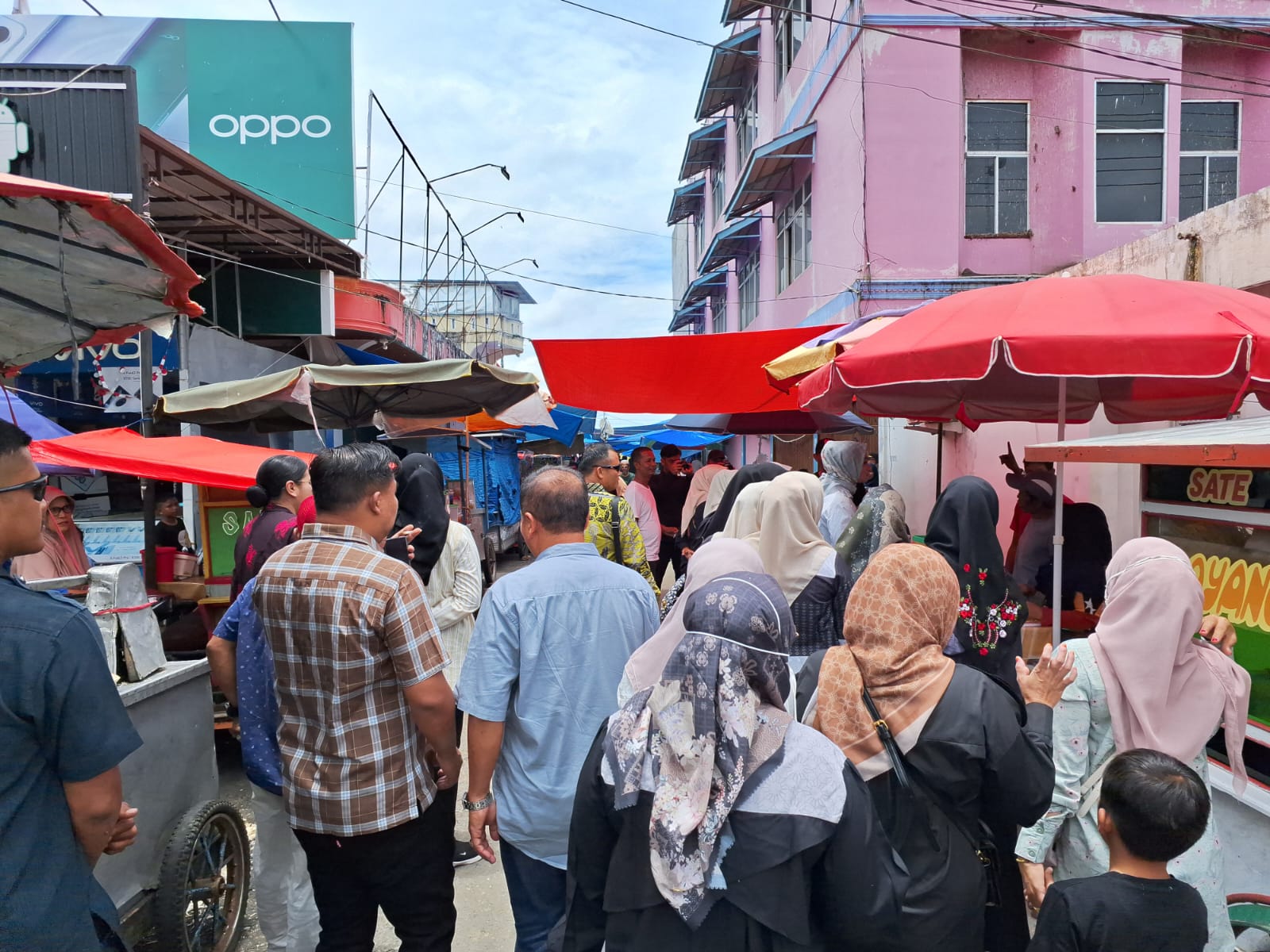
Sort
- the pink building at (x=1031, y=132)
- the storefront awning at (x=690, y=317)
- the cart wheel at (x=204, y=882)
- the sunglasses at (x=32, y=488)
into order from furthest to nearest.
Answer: the storefront awning at (x=690, y=317) → the pink building at (x=1031, y=132) → the cart wheel at (x=204, y=882) → the sunglasses at (x=32, y=488)

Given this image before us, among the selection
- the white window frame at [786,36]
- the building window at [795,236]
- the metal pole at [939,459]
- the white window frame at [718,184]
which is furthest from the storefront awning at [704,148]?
the metal pole at [939,459]

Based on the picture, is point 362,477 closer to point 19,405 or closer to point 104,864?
point 104,864

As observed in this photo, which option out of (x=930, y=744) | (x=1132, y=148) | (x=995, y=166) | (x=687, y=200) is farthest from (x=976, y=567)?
(x=687, y=200)

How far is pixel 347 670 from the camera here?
2400mm

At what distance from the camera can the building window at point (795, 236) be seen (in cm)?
1379

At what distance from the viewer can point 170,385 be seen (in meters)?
9.45

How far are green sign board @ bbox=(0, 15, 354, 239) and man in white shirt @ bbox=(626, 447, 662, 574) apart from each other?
5.70m

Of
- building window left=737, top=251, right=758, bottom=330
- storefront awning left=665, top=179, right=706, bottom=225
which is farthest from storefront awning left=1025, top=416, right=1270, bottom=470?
storefront awning left=665, top=179, right=706, bottom=225

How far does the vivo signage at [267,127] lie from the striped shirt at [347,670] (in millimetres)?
10077

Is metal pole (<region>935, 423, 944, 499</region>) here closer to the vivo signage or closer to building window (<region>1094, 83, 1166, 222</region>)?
building window (<region>1094, 83, 1166, 222</region>)

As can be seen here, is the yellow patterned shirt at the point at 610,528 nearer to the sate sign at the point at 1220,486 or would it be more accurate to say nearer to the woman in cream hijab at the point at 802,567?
the woman in cream hijab at the point at 802,567

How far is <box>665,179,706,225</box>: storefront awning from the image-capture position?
28539 millimetres

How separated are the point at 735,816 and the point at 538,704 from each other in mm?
1070

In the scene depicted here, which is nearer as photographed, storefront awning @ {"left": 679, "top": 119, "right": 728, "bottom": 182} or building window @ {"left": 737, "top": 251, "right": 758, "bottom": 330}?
building window @ {"left": 737, "top": 251, "right": 758, "bottom": 330}
